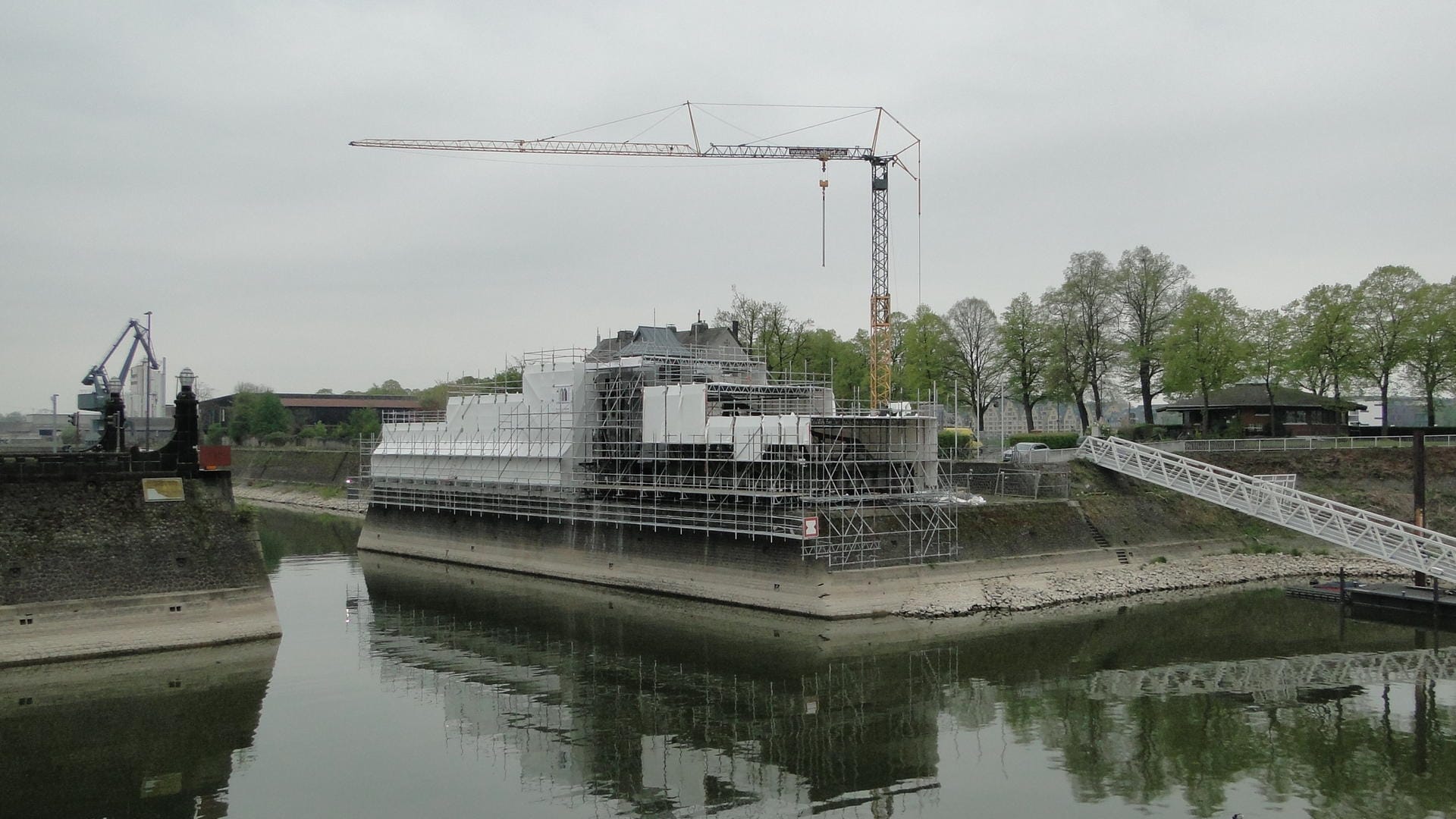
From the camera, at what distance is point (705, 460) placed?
37125mm

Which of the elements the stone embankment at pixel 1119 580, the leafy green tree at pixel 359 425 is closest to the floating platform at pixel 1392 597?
the stone embankment at pixel 1119 580

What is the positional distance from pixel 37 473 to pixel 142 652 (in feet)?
20.1

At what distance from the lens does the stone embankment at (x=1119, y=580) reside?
34031 mm

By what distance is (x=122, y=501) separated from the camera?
29938 mm

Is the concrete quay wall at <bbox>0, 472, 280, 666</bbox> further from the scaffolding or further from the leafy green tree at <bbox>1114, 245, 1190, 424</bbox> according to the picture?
the leafy green tree at <bbox>1114, 245, 1190, 424</bbox>

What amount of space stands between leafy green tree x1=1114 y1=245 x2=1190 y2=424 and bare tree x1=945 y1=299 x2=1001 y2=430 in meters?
7.67

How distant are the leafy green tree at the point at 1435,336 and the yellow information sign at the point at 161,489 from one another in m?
54.1

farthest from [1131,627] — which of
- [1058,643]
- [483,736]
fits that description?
[483,736]

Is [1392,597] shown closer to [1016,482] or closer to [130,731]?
[1016,482]

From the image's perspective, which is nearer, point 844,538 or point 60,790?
point 60,790

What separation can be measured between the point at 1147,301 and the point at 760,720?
45.5 m

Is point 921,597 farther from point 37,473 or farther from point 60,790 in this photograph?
point 37,473

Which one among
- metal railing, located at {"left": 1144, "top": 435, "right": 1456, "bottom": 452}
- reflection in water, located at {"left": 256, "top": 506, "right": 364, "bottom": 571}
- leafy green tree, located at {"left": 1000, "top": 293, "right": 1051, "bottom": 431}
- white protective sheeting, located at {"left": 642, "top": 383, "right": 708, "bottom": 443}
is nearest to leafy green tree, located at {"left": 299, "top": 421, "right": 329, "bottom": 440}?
reflection in water, located at {"left": 256, "top": 506, "right": 364, "bottom": 571}

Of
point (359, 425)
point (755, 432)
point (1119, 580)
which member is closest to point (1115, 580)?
point (1119, 580)
